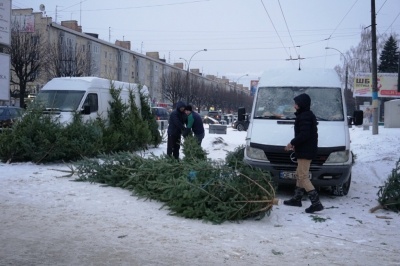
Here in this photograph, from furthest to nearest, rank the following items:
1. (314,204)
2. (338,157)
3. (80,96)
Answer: (80,96) < (338,157) < (314,204)

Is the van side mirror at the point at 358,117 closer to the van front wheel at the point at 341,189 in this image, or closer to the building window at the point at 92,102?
the van front wheel at the point at 341,189

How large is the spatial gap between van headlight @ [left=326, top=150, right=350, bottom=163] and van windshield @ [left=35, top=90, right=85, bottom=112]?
28.8 ft

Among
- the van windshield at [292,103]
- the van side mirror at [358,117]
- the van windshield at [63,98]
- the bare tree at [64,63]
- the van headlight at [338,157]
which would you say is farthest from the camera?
the bare tree at [64,63]

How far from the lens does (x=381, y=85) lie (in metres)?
38.9

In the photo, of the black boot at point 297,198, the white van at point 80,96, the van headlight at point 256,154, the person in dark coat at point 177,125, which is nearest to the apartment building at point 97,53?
the white van at point 80,96

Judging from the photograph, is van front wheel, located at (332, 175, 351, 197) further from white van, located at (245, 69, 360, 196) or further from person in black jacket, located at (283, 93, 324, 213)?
person in black jacket, located at (283, 93, 324, 213)

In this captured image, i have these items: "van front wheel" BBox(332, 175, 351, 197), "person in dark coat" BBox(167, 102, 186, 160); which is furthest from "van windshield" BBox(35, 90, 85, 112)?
"van front wheel" BBox(332, 175, 351, 197)

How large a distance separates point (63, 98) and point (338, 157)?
9.81 m

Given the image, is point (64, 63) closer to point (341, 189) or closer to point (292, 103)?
point (292, 103)

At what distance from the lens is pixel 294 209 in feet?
23.5

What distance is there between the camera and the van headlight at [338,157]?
7.67 metres

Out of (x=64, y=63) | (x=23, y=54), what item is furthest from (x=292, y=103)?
(x=64, y=63)

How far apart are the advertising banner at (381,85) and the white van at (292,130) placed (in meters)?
31.9

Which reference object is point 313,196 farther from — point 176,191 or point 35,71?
point 35,71
